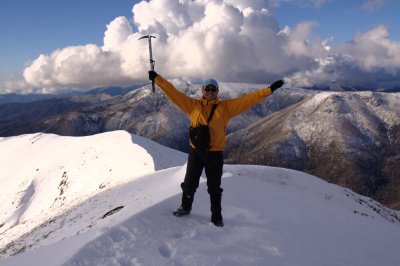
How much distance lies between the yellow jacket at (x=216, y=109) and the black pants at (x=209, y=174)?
1.10 ft

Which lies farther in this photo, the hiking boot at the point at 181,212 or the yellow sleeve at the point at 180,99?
the hiking boot at the point at 181,212

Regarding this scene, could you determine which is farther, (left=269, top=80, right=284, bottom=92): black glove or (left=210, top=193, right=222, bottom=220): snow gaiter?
(left=210, top=193, right=222, bottom=220): snow gaiter

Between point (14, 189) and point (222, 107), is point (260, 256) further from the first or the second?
point (14, 189)

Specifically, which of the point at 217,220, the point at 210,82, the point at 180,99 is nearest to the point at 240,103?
the point at 210,82

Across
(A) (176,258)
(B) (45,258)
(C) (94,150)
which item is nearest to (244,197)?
(A) (176,258)

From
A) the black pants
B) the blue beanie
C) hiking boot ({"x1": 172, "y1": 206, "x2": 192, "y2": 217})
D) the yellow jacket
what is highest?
the blue beanie

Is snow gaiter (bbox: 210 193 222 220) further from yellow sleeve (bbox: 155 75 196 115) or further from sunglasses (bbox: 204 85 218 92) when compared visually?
sunglasses (bbox: 204 85 218 92)

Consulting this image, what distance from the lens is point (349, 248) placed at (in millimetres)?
11523

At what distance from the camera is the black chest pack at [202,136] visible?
423 inches

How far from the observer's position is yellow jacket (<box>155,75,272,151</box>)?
1086 cm

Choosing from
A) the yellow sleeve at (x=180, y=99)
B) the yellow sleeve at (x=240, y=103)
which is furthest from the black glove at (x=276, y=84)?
the yellow sleeve at (x=180, y=99)

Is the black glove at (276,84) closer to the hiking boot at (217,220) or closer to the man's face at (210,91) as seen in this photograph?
the man's face at (210,91)

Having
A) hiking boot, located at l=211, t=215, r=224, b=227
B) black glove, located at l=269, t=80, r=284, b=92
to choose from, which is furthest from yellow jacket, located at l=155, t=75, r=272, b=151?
hiking boot, located at l=211, t=215, r=224, b=227

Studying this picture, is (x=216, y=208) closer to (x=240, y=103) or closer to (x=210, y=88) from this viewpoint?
(x=240, y=103)
